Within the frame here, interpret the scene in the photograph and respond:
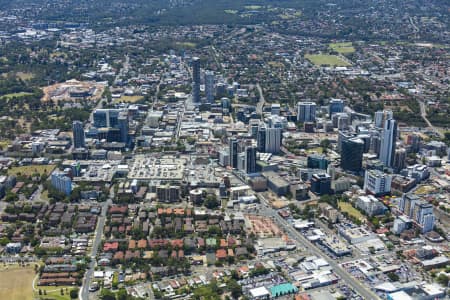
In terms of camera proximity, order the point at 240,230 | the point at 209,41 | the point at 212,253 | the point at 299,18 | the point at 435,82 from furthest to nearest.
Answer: the point at 299,18 → the point at 209,41 → the point at 435,82 → the point at 240,230 → the point at 212,253

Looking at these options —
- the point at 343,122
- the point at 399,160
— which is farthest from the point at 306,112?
the point at 399,160

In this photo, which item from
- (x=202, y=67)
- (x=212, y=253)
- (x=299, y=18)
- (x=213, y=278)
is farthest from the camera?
(x=299, y=18)

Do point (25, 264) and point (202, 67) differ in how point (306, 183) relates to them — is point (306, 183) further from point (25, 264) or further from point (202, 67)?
point (202, 67)

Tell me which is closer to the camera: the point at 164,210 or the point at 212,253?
the point at 212,253

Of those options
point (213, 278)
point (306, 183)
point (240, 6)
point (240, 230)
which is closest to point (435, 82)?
point (306, 183)

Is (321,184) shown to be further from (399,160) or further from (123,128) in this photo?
(123,128)

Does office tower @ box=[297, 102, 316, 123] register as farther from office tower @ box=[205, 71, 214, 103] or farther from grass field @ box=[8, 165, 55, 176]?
grass field @ box=[8, 165, 55, 176]

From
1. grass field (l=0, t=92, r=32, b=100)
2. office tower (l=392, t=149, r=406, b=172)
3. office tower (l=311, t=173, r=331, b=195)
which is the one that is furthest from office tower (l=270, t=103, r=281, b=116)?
grass field (l=0, t=92, r=32, b=100)
